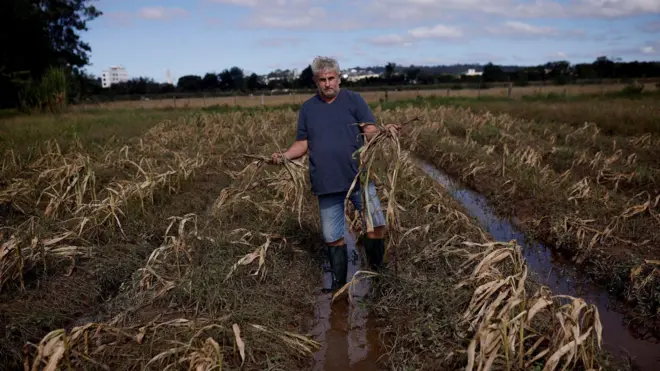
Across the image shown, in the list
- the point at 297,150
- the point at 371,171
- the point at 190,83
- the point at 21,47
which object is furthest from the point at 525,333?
the point at 190,83

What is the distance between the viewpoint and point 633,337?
363 cm

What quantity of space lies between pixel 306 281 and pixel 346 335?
33.3 inches

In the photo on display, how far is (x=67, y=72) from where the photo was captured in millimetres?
28406

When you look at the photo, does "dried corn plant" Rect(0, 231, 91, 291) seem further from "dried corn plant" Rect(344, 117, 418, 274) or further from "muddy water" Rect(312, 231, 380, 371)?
"dried corn plant" Rect(344, 117, 418, 274)

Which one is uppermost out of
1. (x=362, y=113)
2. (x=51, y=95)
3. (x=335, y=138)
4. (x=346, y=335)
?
(x=51, y=95)

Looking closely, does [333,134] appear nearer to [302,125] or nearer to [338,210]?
A: [302,125]

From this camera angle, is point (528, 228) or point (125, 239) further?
point (528, 228)

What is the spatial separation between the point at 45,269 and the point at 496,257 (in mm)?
3451

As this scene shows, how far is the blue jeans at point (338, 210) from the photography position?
4074mm

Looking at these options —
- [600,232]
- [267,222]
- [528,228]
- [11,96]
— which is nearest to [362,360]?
[267,222]

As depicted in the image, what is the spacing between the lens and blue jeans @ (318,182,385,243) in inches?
160

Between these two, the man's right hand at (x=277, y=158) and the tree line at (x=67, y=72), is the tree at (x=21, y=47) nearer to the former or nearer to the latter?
the tree line at (x=67, y=72)

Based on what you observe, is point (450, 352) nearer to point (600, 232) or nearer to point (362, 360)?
point (362, 360)

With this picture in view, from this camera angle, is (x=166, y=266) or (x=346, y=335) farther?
(x=166, y=266)
